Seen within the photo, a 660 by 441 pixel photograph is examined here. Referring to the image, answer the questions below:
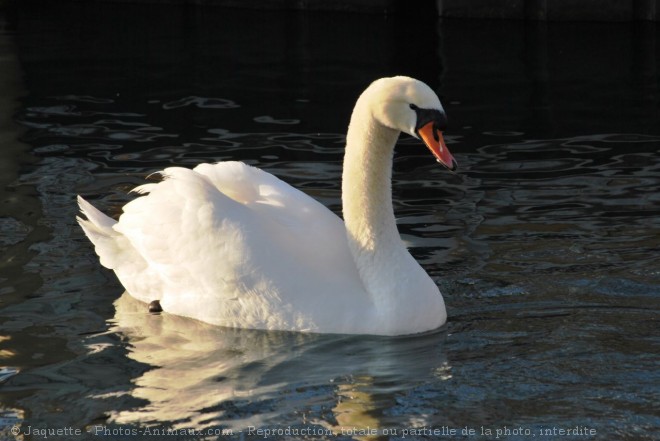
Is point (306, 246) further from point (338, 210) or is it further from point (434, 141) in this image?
point (338, 210)

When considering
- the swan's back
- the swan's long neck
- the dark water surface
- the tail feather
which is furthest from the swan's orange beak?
the tail feather

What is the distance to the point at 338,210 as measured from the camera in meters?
9.95

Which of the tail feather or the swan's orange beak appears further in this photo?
the tail feather

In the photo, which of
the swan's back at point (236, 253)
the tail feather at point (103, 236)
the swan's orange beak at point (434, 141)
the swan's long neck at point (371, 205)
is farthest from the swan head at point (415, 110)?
the tail feather at point (103, 236)

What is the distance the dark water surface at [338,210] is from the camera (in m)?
6.70

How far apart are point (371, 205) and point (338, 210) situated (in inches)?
87.2

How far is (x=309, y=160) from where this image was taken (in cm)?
1127

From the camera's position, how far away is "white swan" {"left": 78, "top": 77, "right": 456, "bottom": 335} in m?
7.48

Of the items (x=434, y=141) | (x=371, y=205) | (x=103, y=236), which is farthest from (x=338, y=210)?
(x=434, y=141)

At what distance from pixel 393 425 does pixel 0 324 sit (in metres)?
2.71

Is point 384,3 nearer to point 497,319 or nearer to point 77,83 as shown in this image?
point 77,83

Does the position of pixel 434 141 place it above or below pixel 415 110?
below

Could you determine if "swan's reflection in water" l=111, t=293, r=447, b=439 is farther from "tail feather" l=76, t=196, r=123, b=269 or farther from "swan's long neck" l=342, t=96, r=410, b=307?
"tail feather" l=76, t=196, r=123, b=269

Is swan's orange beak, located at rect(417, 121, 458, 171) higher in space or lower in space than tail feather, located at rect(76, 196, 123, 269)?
higher
